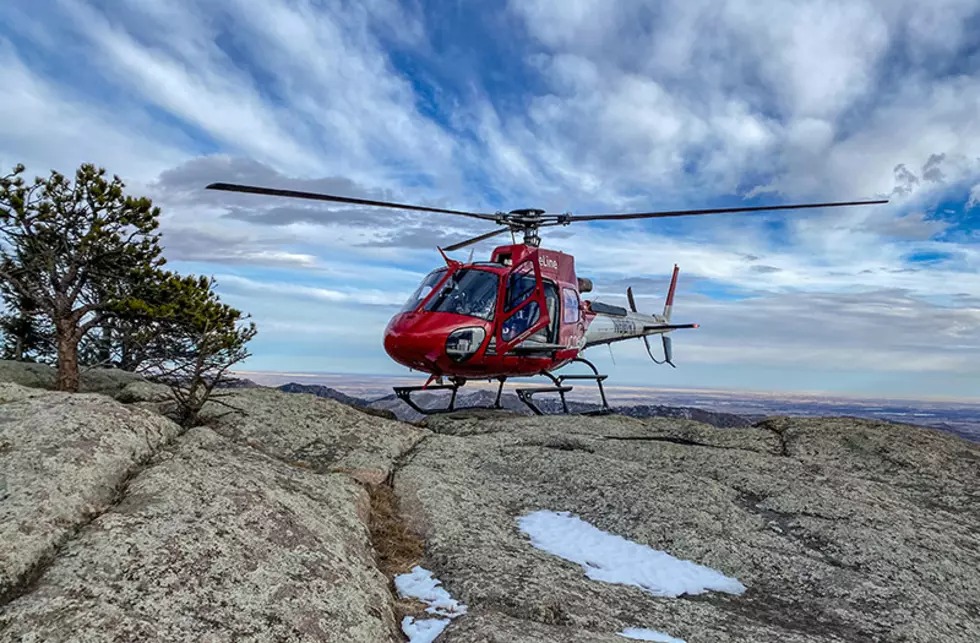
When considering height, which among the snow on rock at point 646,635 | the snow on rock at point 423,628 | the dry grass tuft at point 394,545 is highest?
the dry grass tuft at point 394,545

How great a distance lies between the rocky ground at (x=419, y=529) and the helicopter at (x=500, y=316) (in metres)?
3.07

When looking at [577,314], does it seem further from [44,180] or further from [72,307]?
[44,180]

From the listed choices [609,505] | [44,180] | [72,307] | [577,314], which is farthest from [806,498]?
[44,180]

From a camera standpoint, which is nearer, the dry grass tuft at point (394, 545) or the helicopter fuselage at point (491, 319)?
the dry grass tuft at point (394, 545)

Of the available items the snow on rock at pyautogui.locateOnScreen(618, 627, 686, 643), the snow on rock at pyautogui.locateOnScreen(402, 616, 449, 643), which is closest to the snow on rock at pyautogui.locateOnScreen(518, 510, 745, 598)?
the snow on rock at pyautogui.locateOnScreen(618, 627, 686, 643)

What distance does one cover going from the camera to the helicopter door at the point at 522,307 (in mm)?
13227

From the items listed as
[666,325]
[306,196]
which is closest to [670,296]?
[666,325]

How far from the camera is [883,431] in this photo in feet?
36.4

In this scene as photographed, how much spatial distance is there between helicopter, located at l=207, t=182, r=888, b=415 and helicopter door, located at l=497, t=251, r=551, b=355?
22 millimetres

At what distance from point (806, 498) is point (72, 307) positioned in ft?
49.1

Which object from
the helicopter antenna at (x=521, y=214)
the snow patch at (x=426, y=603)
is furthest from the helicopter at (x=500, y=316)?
the snow patch at (x=426, y=603)

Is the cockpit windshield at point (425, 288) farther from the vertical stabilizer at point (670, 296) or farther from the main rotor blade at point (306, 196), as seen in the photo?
the vertical stabilizer at point (670, 296)

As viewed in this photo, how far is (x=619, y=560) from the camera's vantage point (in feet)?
19.9

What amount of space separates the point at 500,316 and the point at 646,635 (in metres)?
9.07
